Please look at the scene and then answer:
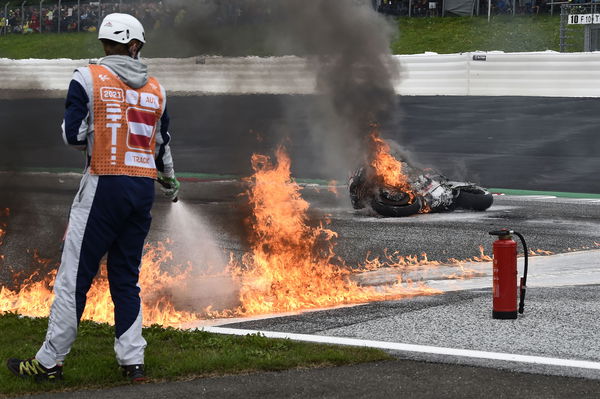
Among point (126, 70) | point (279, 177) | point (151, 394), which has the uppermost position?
point (126, 70)

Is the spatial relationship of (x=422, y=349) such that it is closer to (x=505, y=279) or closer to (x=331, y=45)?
(x=505, y=279)

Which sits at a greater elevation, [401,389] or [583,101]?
[583,101]

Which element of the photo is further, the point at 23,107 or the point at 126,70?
the point at 23,107

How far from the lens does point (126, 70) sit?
5551 mm

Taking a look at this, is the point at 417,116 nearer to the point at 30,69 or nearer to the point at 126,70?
the point at 30,69

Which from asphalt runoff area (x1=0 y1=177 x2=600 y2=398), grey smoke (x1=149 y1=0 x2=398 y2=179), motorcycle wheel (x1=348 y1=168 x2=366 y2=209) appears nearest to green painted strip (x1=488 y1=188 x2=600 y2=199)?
asphalt runoff area (x1=0 y1=177 x2=600 y2=398)

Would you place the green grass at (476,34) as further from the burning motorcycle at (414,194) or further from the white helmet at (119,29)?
the white helmet at (119,29)

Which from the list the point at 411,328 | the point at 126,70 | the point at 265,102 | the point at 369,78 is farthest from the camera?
the point at 265,102

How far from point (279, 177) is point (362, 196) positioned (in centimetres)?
237

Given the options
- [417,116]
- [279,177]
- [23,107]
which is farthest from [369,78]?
[417,116]

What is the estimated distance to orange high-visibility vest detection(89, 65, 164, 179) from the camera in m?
5.47

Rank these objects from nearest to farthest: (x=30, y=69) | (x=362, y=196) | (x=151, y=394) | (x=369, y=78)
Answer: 1. (x=151, y=394)
2. (x=362, y=196)
3. (x=369, y=78)
4. (x=30, y=69)

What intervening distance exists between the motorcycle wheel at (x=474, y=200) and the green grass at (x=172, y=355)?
723 cm

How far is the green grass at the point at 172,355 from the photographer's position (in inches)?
216
